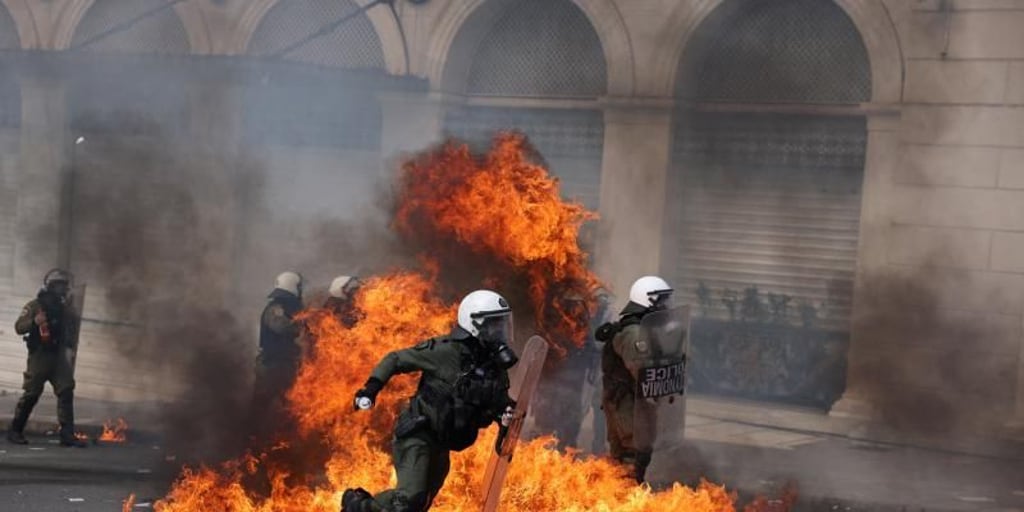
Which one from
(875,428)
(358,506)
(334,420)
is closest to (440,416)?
(358,506)

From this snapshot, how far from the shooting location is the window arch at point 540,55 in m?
16.0

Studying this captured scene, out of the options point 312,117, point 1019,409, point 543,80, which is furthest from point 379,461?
point 312,117

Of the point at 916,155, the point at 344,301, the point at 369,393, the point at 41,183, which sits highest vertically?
the point at 916,155

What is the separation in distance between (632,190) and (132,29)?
19.9 feet

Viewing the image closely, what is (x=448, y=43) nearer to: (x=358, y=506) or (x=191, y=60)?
(x=191, y=60)

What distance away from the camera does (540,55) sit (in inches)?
639

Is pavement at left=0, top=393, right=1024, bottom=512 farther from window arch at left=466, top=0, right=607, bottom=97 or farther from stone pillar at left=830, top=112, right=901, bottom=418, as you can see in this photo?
window arch at left=466, top=0, right=607, bottom=97

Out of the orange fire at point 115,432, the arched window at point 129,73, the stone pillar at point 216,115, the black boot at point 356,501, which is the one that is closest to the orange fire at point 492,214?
the black boot at point 356,501

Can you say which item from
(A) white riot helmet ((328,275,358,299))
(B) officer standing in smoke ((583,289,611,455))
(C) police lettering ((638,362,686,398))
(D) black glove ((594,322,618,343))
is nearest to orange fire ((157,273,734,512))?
(C) police lettering ((638,362,686,398))

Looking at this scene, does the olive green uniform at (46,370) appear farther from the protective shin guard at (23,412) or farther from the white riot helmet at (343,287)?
the white riot helmet at (343,287)

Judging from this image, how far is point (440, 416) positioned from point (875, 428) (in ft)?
22.6

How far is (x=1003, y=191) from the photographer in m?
13.4

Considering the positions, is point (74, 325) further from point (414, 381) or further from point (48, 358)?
point (414, 381)

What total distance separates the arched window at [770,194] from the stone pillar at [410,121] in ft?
8.28
